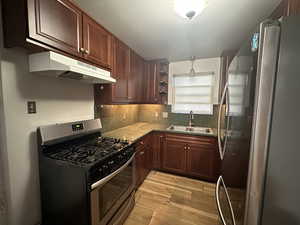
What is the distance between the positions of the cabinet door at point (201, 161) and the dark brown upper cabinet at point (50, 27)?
2.12 m

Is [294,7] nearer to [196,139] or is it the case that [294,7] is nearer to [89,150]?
[196,139]

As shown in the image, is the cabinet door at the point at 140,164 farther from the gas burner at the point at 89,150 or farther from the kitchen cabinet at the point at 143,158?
the gas burner at the point at 89,150

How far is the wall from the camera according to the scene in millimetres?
1099

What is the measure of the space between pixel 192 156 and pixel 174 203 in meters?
0.83

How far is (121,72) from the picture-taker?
2.07 metres

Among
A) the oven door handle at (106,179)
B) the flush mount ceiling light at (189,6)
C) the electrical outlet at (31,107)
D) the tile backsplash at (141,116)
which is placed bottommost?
the oven door handle at (106,179)

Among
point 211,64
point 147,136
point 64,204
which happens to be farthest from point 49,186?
point 211,64

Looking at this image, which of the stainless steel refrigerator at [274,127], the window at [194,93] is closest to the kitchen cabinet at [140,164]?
the window at [194,93]

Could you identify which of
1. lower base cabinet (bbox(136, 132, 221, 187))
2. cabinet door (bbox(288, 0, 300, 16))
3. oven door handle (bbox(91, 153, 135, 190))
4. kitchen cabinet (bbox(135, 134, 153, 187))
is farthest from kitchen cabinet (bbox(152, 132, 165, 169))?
cabinet door (bbox(288, 0, 300, 16))

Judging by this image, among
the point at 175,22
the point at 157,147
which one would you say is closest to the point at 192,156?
the point at 157,147

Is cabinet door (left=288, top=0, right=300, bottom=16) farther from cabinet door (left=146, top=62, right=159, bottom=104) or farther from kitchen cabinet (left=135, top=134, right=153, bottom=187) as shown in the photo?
cabinet door (left=146, top=62, right=159, bottom=104)

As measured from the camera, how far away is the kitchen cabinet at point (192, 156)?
2307 mm

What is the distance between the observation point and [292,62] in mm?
583

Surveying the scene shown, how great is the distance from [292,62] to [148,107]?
279cm
